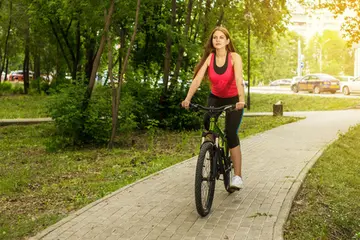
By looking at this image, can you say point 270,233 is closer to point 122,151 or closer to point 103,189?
point 103,189

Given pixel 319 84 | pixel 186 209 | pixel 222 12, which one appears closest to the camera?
pixel 186 209

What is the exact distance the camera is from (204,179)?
5.72 metres

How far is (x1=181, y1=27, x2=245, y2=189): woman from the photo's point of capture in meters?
6.25

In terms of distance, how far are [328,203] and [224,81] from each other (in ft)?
6.77

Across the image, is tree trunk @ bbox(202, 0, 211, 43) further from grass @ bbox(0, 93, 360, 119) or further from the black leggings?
the black leggings

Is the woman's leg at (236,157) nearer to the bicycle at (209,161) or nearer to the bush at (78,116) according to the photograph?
the bicycle at (209,161)

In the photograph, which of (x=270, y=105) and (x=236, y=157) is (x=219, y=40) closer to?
(x=236, y=157)

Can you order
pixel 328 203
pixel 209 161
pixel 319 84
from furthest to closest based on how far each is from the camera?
1. pixel 319 84
2. pixel 328 203
3. pixel 209 161

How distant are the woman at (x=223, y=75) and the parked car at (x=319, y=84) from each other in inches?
1172

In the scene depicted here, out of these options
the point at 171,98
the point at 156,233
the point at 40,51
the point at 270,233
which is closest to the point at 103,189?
the point at 156,233

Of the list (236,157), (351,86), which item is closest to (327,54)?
(351,86)

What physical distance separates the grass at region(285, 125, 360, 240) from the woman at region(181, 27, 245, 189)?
123 cm

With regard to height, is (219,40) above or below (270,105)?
above

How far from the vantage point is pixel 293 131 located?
1447 cm
